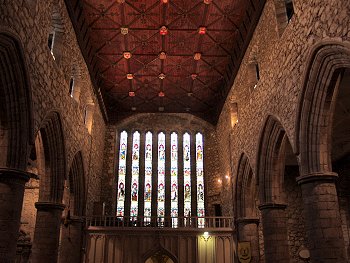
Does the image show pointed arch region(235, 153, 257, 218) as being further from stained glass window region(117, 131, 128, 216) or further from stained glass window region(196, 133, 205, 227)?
stained glass window region(117, 131, 128, 216)

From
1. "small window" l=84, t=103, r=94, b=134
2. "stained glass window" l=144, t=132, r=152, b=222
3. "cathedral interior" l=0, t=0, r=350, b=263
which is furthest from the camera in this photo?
"stained glass window" l=144, t=132, r=152, b=222

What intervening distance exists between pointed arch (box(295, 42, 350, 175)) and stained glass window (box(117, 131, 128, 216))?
37.8ft

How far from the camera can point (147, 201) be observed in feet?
59.6

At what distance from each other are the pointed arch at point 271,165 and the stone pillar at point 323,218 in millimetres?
2848

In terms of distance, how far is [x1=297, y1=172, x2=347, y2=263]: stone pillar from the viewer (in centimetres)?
718

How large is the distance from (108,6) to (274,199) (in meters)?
7.78

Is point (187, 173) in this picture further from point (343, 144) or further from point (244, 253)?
point (343, 144)

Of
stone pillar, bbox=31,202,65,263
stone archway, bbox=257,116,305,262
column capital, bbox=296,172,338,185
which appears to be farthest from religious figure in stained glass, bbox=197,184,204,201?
column capital, bbox=296,172,338,185

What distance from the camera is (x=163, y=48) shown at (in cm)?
1426

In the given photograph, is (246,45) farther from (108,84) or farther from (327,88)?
(108,84)

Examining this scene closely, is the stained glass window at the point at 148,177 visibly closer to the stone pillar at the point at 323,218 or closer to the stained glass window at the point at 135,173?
the stained glass window at the point at 135,173

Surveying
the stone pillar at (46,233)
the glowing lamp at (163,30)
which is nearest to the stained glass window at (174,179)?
the glowing lamp at (163,30)

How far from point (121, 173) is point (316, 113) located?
12.4 m

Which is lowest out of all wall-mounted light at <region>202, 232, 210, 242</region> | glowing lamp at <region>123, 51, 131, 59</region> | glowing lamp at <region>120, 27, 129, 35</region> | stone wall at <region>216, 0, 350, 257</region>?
wall-mounted light at <region>202, 232, 210, 242</region>
